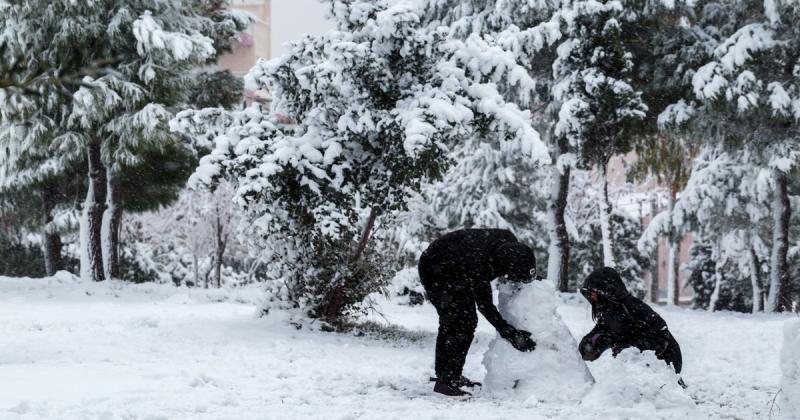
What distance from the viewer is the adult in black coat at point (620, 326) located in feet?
20.7

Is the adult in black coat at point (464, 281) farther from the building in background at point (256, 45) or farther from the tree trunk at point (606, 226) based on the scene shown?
the building in background at point (256, 45)

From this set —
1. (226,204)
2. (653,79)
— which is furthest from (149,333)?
(226,204)

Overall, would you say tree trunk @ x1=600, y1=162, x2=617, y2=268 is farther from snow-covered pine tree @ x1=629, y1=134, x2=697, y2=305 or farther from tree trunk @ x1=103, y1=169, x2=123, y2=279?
tree trunk @ x1=103, y1=169, x2=123, y2=279

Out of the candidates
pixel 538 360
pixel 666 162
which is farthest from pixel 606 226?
pixel 538 360

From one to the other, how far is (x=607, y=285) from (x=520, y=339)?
932 mm

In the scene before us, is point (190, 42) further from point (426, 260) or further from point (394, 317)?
point (426, 260)

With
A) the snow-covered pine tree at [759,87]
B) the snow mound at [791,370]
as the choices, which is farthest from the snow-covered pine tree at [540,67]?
the snow mound at [791,370]

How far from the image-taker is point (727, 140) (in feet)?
55.9

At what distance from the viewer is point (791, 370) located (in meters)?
4.86

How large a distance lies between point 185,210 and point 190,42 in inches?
715

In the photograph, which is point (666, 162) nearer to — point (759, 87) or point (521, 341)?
point (759, 87)

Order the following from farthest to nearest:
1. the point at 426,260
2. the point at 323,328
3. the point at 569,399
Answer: the point at 323,328
the point at 426,260
the point at 569,399

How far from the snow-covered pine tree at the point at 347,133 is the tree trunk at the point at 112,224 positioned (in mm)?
8171

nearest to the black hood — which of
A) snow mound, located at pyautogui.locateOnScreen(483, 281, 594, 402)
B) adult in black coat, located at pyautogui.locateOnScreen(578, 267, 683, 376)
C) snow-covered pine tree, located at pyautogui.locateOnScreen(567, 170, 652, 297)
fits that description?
adult in black coat, located at pyautogui.locateOnScreen(578, 267, 683, 376)
